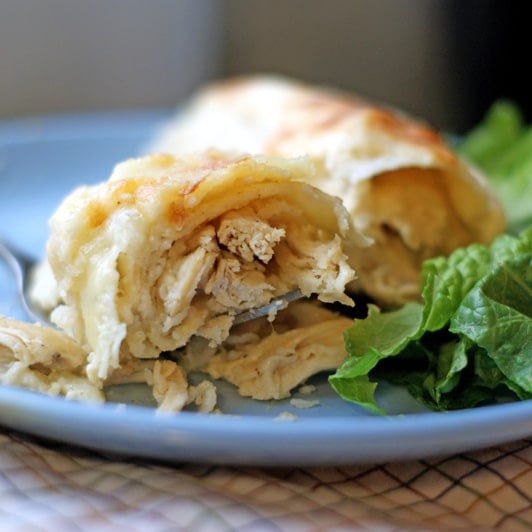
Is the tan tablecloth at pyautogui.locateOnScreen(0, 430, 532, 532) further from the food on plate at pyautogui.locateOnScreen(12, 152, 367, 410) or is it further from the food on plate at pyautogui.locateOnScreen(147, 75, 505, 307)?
the food on plate at pyautogui.locateOnScreen(147, 75, 505, 307)

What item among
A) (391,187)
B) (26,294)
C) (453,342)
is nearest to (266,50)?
(391,187)

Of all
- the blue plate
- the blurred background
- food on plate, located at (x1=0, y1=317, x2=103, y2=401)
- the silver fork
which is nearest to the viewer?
the blue plate

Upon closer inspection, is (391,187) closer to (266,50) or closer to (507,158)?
(507,158)

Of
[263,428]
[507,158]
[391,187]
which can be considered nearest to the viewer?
[263,428]

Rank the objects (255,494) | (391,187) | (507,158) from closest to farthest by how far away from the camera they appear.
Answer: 1. (255,494)
2. (391,187)
3. (507,158)

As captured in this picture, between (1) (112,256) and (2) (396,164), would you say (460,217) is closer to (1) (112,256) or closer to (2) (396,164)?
(2) (396,164)

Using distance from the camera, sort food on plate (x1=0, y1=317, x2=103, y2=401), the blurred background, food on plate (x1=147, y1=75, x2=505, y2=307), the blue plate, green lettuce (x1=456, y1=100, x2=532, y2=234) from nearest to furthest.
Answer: the blue plate, food on plate (x1=0, y1=317, x2=103, y2=401), food on plate (x1=147, y1=75, x2=505, y2=307), green lettuce (x1=456, y1=100, x2=532, y2=234), the blurred background

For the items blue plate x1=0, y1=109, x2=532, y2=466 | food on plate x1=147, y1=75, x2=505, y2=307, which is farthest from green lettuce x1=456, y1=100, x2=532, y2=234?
blue plate x1=0, y1=109, x2=532, y2=466
